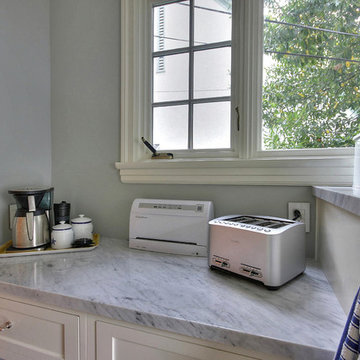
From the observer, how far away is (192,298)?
70 centimetres

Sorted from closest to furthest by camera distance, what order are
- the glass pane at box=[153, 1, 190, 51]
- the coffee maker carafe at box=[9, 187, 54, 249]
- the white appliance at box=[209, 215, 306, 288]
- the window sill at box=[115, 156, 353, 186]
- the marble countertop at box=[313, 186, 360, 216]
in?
1. the marble countertop at box=[313, 186, 360, 216]
2. the white appliance at box=[209, 215, 306, 288]
3. the window sill at box=[115, 156, 353, 186]
4. the coffee maker carafe at box=[9, 187, 54, 249]
5. the glass pane at box=[153, 1, 190, 51]

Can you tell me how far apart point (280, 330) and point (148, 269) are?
1.65ft

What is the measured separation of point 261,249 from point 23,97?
4.52 ft

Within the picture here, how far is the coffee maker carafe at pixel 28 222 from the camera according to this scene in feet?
3.57

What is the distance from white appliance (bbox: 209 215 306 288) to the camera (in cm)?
72

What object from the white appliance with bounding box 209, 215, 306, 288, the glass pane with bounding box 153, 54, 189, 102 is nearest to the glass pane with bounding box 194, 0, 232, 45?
Answer: the glass pane with bounding box 153, 54, 189, 102

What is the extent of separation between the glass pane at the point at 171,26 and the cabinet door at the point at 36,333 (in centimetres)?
134

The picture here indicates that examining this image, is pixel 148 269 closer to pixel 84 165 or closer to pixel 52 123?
pixel 84 165

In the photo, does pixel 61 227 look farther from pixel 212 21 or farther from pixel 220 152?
pixel 212 21

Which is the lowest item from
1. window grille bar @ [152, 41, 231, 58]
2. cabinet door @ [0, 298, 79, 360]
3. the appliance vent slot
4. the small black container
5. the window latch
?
cabinet door @ [0, 298, 79, 360]

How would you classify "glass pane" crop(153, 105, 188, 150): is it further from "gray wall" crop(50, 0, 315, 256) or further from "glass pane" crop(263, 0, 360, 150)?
"glass pane" crop(263, 0, 360, 150)

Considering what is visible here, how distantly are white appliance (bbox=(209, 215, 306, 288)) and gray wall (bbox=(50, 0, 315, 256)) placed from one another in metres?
0.43

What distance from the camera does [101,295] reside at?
2.36ft

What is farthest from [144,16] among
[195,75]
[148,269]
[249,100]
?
[148,269]
